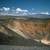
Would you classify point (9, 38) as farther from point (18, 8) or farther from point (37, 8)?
point (37, 8)

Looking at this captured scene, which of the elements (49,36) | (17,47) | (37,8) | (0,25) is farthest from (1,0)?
(49,36)

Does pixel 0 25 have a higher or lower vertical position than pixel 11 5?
lower

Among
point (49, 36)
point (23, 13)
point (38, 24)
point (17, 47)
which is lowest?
point (17, 47)

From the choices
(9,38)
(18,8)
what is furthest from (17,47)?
(18,8)

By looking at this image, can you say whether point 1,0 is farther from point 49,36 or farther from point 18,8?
point 49,36

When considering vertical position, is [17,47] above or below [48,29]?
below

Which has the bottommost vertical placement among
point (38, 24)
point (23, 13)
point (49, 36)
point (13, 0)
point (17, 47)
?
point (17, 47)
